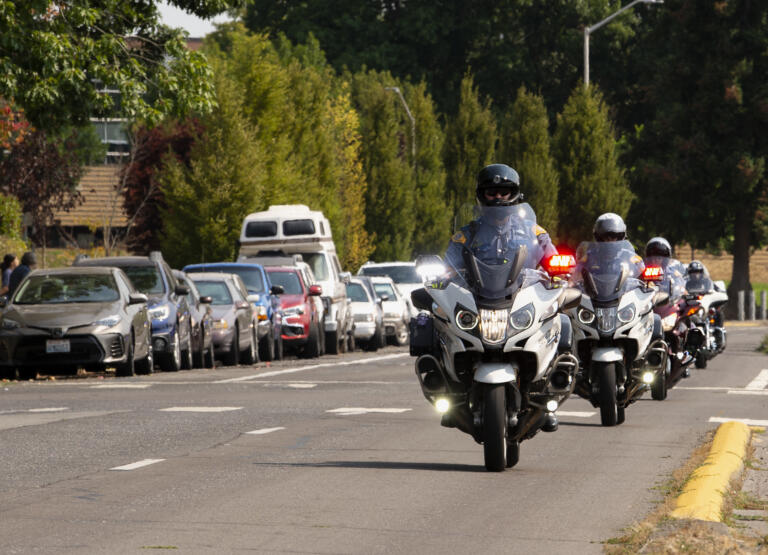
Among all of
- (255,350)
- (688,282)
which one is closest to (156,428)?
(688,282)

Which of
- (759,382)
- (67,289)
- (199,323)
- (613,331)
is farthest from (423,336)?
(199,323)

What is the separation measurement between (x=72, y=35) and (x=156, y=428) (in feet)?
37.0

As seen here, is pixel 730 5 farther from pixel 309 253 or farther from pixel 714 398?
pixel 714 398

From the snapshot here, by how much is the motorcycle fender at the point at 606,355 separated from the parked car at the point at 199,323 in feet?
43.5

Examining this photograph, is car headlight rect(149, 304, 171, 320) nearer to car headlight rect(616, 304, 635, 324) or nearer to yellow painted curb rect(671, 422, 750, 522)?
car headlight rect(616, 304, 635, 324)

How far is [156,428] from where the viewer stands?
15.2 m

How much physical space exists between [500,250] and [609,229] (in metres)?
4.90

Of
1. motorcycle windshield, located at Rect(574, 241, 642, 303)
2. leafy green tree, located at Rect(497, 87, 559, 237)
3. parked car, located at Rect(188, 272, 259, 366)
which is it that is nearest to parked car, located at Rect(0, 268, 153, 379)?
parked car, located at Rect(188, 272, 259, 366)

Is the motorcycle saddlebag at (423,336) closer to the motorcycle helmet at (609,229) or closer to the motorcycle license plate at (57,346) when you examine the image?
the motorcycle helmet at (609,229)

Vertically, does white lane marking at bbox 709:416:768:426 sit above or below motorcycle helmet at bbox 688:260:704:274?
below

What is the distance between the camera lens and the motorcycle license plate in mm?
22688

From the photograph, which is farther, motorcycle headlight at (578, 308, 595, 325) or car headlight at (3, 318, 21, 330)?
car headlight at (3, 318, 21, 330)

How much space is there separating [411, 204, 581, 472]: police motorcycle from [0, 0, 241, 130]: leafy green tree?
13232 mm

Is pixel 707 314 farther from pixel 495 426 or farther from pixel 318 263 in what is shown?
pixel 495 426
